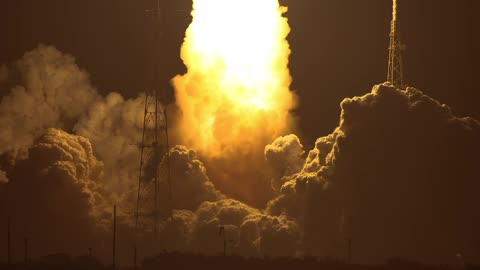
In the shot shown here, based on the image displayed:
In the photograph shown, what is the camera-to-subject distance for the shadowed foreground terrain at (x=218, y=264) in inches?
6732

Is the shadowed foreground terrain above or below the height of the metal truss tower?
below

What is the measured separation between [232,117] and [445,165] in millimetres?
17307

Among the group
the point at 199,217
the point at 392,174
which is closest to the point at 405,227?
the point at 392,174

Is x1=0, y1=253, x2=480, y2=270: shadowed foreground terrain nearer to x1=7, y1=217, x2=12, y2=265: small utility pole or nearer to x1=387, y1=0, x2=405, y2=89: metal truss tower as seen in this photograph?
x1=7, y1=217, x2=12, y2=265: small utility pole

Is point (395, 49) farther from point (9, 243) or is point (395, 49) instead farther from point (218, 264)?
point (9, 243)

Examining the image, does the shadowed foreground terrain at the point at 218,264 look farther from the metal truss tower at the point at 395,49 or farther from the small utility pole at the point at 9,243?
the metal truss tower at the point at 395,49

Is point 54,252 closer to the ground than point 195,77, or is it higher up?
closer to the ground

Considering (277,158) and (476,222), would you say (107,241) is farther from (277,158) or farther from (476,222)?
(476,222)

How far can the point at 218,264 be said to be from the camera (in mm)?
172750

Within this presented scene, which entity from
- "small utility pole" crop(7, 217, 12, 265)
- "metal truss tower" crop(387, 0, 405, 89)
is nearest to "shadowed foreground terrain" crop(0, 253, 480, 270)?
"small utility pole" crop(7, 217, 12, 265)

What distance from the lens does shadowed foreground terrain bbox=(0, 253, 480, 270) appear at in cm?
17100

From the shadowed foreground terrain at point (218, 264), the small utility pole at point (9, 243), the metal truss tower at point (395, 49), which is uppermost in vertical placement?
the metal truss tower at point (395, 49)

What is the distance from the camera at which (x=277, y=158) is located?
193125 millimetres

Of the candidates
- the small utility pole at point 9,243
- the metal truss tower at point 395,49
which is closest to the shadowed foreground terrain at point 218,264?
the small utility pole at point 9,243
